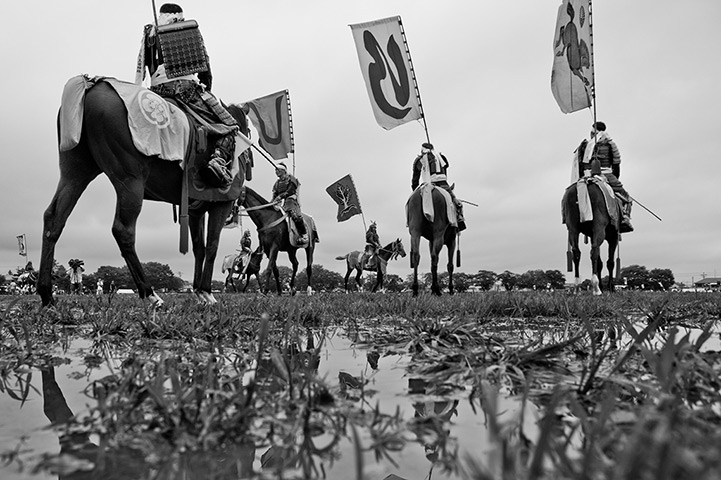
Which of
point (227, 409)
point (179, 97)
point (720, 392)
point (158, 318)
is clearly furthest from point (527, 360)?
point (179, 97)

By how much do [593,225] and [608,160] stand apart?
6.12 ft

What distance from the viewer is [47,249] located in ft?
13.2

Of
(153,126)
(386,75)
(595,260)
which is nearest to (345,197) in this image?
(386,75)

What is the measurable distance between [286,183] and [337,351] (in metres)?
11.6

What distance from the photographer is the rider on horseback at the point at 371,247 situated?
23.4 metres

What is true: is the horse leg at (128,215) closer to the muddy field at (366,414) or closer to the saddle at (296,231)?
the muddy field at (366,414)

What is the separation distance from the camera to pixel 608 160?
10.0m

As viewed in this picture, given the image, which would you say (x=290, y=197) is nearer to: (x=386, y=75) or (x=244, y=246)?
(x=386, y=75)

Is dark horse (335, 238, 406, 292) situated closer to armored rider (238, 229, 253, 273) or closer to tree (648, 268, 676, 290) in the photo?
armored rider (238, 229, 253, 273)

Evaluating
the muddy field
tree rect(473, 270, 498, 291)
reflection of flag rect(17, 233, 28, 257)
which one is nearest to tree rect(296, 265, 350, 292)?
tree rect(473, 270, 498, 291)

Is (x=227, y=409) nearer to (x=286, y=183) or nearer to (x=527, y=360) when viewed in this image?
(x=527, y=360)

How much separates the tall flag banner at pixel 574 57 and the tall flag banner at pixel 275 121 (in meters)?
7.32

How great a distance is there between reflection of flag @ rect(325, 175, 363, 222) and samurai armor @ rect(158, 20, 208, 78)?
16.6m

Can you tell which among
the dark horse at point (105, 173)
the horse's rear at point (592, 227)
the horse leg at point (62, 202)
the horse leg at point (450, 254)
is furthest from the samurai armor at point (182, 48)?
the horse's rear at point (592, 227)
